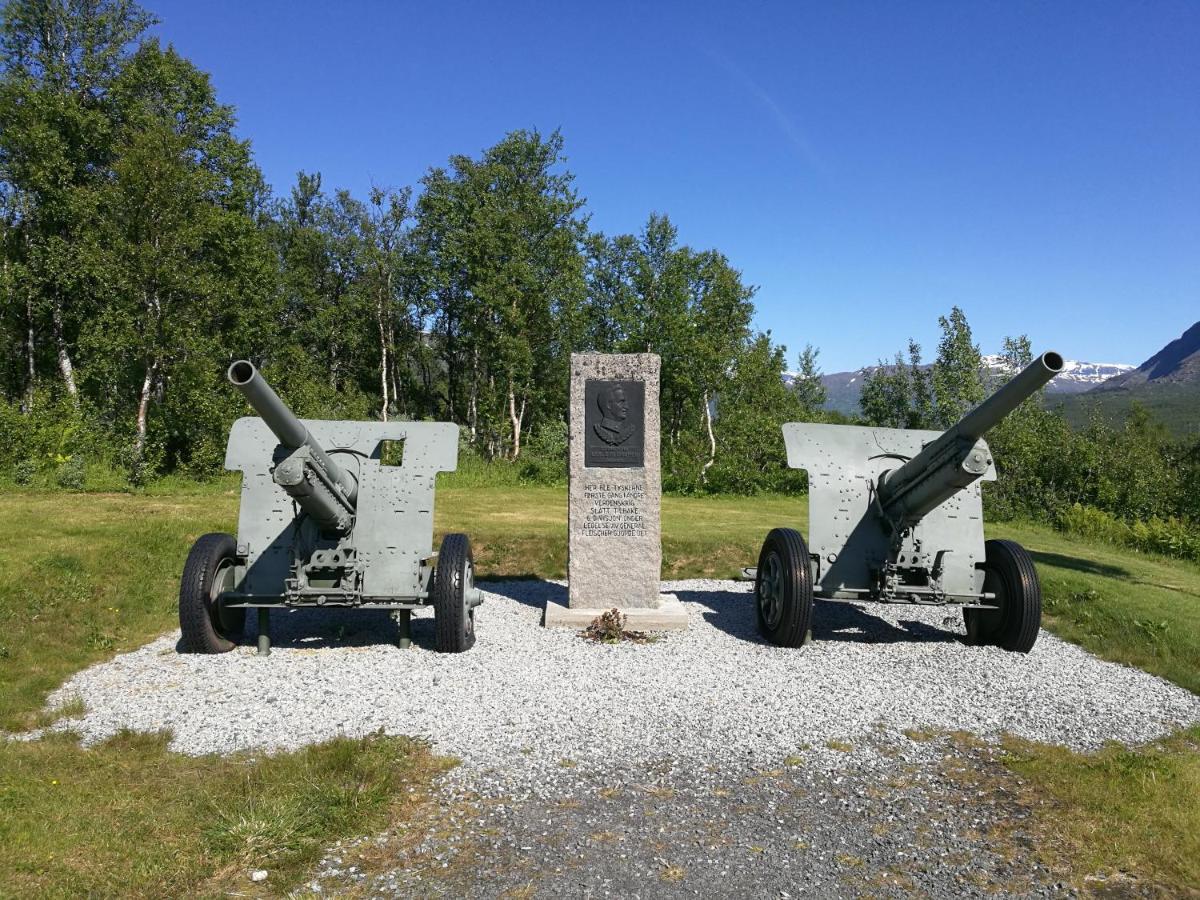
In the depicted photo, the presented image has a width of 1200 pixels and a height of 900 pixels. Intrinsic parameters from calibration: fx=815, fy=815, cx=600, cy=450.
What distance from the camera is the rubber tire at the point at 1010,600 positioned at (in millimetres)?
7207

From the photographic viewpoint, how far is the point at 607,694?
6.00 meters

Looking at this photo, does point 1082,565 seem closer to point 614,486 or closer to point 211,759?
point 614,486

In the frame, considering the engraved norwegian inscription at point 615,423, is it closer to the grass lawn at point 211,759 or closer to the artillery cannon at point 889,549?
the artillery cannon at point 889,549

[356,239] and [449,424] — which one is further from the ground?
[356,239]

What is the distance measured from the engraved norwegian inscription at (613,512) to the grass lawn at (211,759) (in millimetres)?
2886

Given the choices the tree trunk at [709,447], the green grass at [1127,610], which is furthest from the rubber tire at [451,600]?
the tree trunk at [709,447]

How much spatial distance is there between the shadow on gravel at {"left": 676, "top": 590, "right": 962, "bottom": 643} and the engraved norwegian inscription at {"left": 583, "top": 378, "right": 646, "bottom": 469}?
1.93 metres

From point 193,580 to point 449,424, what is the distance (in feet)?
8.84

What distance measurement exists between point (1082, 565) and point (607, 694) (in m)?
8.76

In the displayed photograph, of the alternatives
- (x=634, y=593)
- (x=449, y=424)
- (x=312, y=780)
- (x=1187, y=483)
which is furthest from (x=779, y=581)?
(x=1187, y=483)

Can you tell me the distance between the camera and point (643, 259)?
29.0 metres

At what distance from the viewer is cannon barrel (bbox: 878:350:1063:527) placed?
5.73 m

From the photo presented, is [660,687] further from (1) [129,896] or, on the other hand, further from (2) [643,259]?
(2) [643,259]

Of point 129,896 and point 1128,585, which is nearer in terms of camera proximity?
point 129,896
